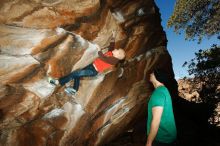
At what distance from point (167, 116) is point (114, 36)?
5.21 meters

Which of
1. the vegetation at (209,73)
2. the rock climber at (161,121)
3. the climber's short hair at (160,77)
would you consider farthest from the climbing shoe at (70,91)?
the vegetation at (209,73)

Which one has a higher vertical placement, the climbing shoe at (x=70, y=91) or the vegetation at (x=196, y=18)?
the vegetation at (x=196, y=18)

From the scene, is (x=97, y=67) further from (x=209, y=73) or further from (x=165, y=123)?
(x=209, y=73)

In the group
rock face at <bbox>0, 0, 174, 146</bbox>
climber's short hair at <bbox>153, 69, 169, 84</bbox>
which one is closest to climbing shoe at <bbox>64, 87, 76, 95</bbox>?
rock face at <bbox>0, 0, 174, 146</bbox>

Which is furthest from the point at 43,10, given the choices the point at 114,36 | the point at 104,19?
the point at 114,36

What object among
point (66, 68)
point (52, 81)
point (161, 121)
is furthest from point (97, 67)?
point (161, 121)

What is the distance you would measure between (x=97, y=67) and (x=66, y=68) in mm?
1117

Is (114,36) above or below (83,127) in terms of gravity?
above

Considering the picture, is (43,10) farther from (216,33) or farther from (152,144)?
(216,33)

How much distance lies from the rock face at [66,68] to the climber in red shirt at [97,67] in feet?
0.64

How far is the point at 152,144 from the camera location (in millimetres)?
4664

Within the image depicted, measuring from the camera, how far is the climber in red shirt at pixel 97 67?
8.48 m

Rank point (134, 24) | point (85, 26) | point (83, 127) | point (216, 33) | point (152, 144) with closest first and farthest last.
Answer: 1. point (152, 144)
2. point (85, 26)
3. point (83, 127)
4. point (134, 24)
5. point (216, 33)

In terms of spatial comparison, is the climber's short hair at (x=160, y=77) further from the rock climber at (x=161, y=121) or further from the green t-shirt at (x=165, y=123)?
the green t-shirt at (x=165, y=123)
